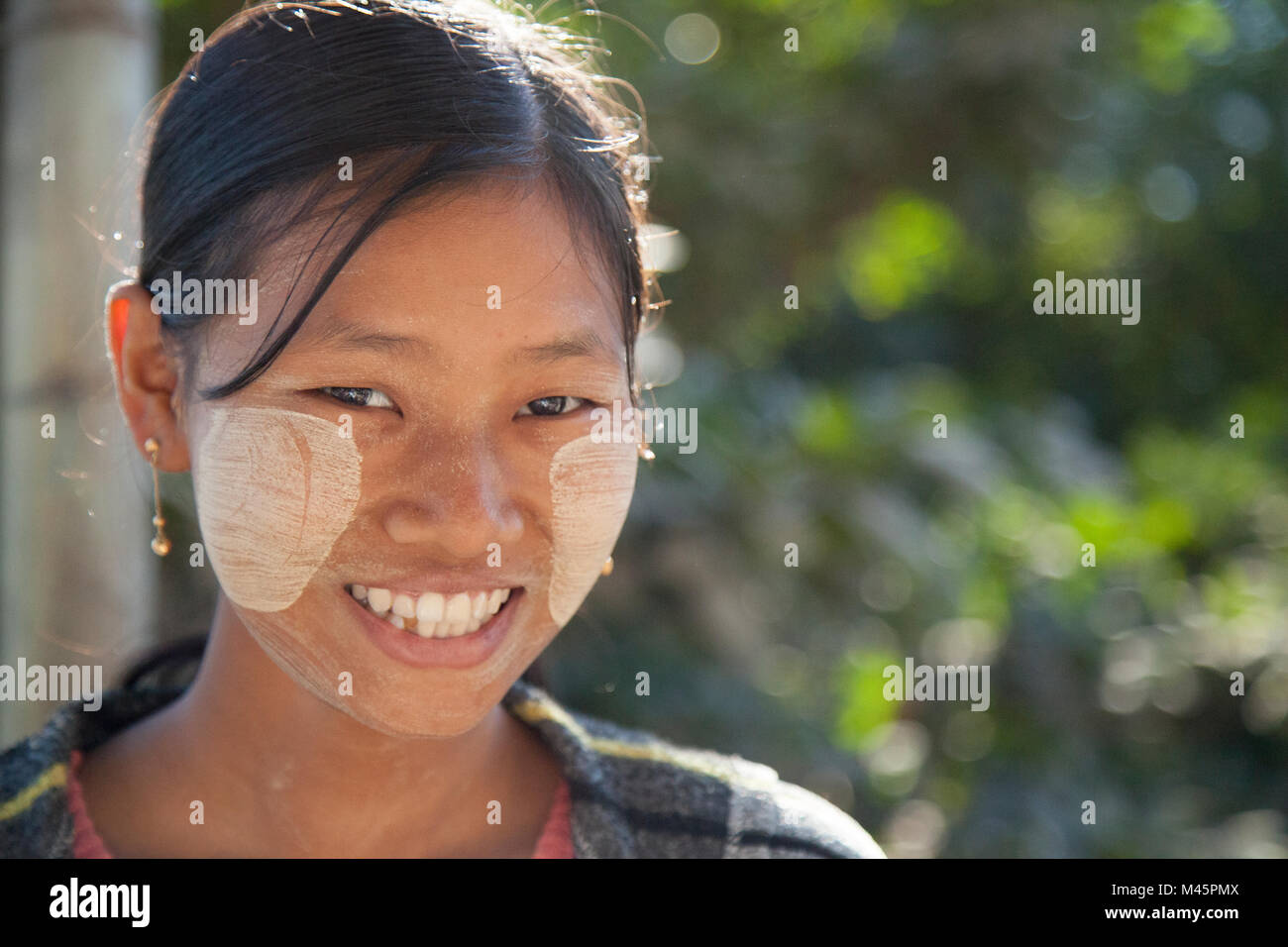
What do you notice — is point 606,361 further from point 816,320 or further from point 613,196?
point 816,320

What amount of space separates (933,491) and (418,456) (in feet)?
8.91

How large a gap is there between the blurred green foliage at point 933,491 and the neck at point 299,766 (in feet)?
2.89

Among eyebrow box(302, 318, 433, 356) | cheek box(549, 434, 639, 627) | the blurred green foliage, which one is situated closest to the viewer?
eyebrow box(302, 318, 433, 356)

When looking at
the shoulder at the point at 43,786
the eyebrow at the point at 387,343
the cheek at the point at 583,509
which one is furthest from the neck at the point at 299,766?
the eyebrow at the point at 387,343

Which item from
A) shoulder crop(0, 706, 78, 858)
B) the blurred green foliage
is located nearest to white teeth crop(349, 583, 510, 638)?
shoulder crop(0, 706, 78, 858)

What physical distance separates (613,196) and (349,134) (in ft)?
0.88

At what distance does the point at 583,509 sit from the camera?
1.14m

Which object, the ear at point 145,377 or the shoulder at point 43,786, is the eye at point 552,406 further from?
the shoulder at point 43,786

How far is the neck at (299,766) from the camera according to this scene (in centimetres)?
119

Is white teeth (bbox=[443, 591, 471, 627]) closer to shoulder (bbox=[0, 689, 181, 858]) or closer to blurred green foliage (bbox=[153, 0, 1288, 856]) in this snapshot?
shoulder (bbox=[0, 689, 181, 858])

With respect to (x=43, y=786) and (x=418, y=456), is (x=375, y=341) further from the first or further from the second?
(x=43, y=786)

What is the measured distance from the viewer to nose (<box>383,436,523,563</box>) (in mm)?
1030

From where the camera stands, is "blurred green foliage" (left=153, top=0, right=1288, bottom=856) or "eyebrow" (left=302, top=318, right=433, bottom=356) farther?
"blurred green foliage" (left=153, top=0, right=1288, bottom=856)

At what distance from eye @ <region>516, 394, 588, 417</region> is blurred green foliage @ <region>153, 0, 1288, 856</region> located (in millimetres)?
1052
